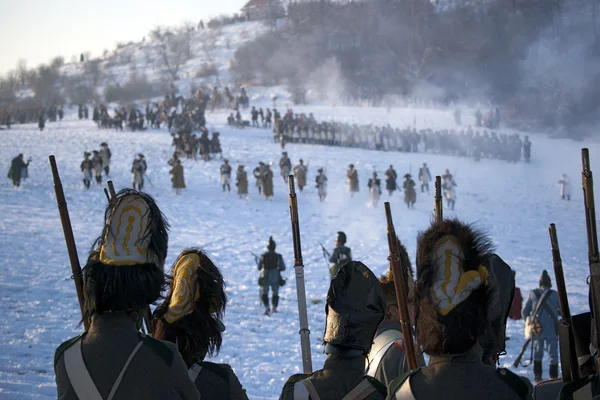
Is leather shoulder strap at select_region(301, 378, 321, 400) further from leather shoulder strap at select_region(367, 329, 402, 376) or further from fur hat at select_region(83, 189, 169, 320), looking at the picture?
leather shoulder strap at select_region(367, 329, 402, 376)

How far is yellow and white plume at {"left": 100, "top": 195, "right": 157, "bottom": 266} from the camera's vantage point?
268cm

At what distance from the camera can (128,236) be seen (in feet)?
8.86

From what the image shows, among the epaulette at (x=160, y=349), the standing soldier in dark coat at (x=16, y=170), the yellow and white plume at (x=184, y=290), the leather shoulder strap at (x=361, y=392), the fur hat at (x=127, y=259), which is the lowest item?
the leather shoulder strap at (x=361, y=392)

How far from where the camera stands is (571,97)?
42438 millimetres

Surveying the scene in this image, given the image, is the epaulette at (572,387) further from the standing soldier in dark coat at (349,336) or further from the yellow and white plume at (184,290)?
the yellow and white plume at (184,290)

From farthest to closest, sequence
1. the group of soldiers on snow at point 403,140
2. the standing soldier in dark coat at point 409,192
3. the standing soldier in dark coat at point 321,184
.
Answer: the group of soldiers on snow at point 403,140 → the standing soldier in dark coat at point 321,184 → the standing soldier in dark coat at point 409,192

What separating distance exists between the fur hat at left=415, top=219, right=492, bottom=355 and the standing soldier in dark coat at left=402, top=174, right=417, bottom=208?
19932mm

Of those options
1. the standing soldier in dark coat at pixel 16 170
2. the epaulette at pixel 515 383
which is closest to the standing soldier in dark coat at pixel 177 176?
the standing soldier in dark coat at pixel 16 170

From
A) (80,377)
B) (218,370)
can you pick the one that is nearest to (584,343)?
(218,370)

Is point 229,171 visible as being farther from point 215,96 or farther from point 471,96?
point 471,96

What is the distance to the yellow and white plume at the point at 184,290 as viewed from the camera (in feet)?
10.2

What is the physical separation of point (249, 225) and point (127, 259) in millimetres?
16208

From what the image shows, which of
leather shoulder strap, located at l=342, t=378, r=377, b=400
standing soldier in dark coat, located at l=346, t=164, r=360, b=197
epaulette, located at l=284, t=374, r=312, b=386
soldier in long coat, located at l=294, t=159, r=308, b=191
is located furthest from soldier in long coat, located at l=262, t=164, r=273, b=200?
leather shoulder strap, located at l=342, t=378, r=377, b=400

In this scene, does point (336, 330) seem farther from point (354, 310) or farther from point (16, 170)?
point (16, 170)
